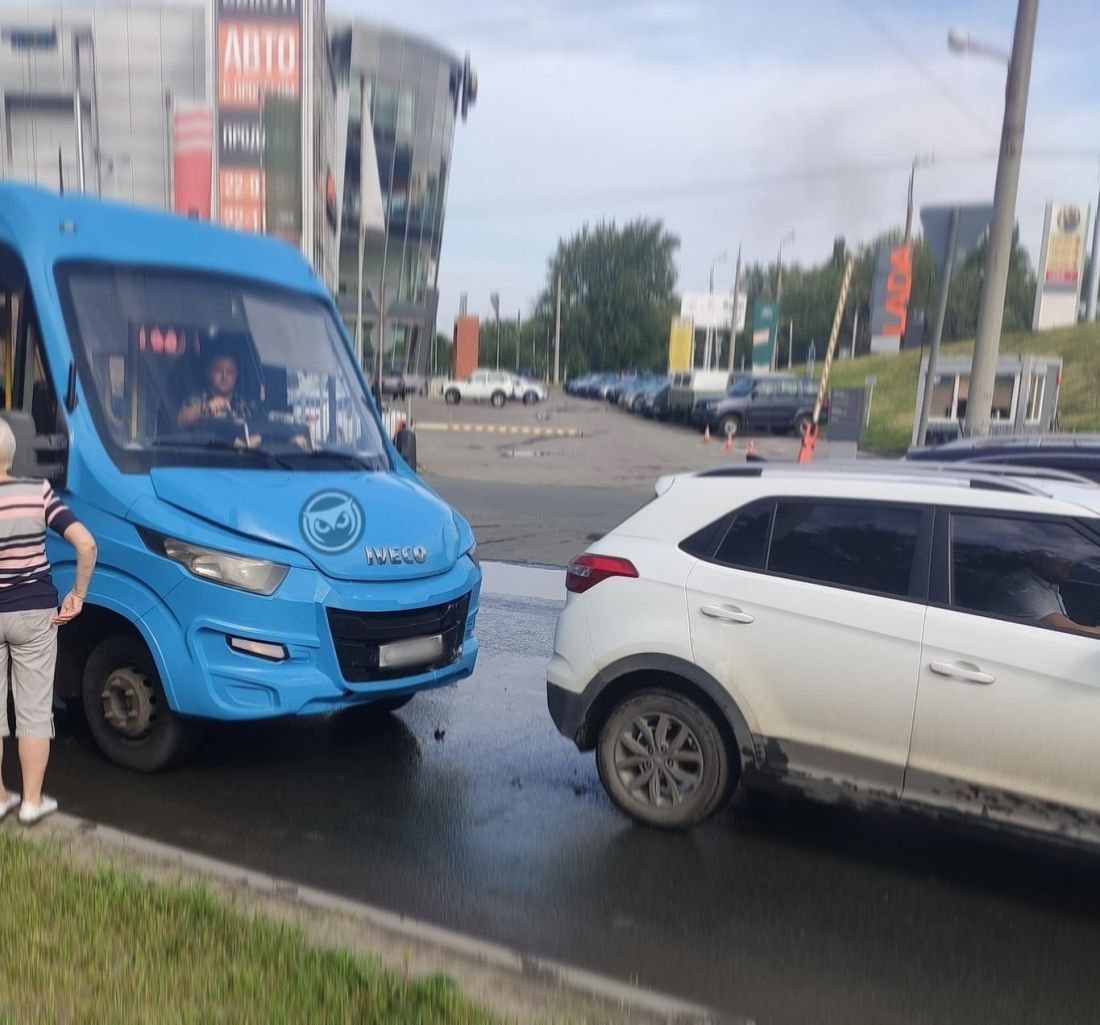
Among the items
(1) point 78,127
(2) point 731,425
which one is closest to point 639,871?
(1) point 78,127

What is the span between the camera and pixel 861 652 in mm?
4254

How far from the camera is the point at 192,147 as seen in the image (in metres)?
33.8

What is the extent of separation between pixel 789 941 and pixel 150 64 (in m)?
45.4

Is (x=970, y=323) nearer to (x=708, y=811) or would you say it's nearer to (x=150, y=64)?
(x=150, y=64)

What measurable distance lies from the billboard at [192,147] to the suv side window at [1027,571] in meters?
33.0

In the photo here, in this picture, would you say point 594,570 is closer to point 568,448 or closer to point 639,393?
point 568,448

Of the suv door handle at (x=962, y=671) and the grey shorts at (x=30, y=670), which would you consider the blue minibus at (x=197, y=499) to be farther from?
the suv door handle at (x=962, y=671)

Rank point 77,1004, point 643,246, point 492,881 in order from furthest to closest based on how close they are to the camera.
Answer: point 643,246
point 492,881
point 77,1004

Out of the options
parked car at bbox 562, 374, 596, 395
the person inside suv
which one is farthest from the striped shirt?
parked car at bbox 562, 374, 596, 395

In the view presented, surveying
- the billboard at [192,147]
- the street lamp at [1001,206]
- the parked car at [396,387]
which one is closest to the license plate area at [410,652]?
the street lamp at [1001,206]

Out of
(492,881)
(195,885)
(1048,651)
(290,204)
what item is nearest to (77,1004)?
(195,885)

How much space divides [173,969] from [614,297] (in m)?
106

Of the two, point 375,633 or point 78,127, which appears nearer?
point 375,633

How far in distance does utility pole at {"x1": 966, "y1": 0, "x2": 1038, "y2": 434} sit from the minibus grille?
9.34m
